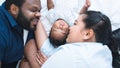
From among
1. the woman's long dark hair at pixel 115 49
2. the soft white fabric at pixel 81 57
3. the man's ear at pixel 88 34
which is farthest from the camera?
the woman's long dark hair at pixel 115 49

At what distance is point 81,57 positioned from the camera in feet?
3.74

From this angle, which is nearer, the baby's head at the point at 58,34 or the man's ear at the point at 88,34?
the man's ear at the point at 88,34

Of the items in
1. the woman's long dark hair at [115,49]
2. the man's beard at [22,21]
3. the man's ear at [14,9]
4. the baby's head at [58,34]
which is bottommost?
the woman's long dark hair at [115,49]

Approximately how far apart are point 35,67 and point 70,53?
367mm

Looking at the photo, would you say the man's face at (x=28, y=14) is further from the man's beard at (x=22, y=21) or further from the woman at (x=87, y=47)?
the woman at (x=87, y=47)

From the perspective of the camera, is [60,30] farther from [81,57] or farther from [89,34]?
[81,57]

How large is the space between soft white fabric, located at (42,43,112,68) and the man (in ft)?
0.96

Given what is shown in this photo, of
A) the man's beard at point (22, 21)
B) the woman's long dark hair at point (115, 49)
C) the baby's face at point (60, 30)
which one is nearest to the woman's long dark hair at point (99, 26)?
the woman's long dark hair at point (115, 49)

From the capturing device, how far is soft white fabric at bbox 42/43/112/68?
44.8 inches

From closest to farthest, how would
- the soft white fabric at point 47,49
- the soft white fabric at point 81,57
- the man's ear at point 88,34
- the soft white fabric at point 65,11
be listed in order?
1. the soft white fabric at point 81,57
2. the man's ear at point 88,34
3. the soft white fabric at point 47,49
4. the soft white fabric at point 65,11

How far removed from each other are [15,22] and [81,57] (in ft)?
1.53

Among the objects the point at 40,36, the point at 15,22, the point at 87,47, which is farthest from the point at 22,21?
the point at 87,47

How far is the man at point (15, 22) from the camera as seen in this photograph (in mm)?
1350

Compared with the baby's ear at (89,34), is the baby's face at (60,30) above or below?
below
